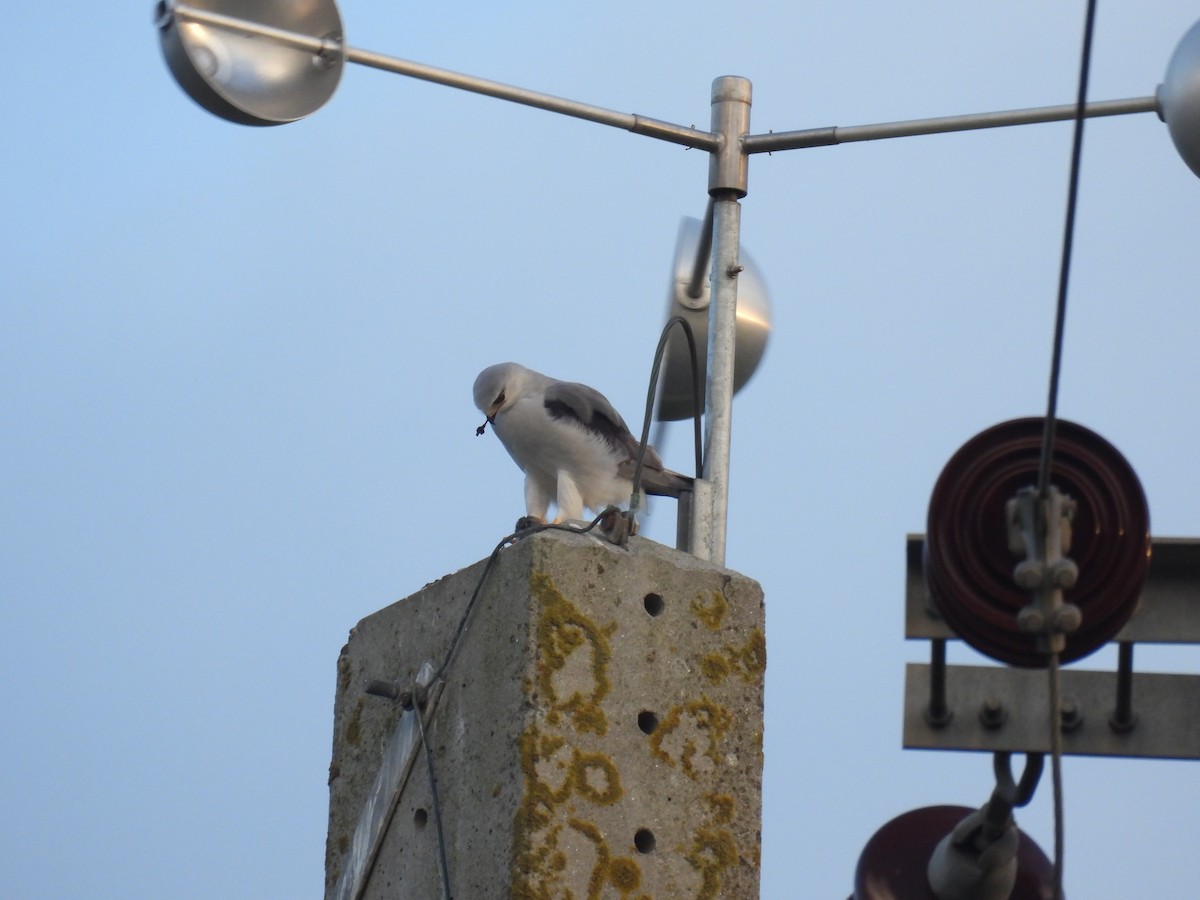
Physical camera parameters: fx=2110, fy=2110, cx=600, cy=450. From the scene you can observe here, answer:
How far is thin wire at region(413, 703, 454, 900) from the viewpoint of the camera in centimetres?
526

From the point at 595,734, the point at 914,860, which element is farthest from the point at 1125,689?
the point at 595,734

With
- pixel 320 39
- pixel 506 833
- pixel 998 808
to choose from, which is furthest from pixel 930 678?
pixel 320 39

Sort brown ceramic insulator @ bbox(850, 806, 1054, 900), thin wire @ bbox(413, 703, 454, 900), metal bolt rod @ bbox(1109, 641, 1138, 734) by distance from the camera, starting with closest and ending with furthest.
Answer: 1. metal bolt rod @ bbox(1109, 641, 1138, 734)
2. brown ceramic insulator @ bbox(850, 806, 1054, 900)
3. thin wire @ bbox(413, 703, 454, 900)

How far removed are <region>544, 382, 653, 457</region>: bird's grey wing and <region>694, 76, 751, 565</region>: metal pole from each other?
120cm

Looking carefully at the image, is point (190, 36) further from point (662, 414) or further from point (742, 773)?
point (742, 773)

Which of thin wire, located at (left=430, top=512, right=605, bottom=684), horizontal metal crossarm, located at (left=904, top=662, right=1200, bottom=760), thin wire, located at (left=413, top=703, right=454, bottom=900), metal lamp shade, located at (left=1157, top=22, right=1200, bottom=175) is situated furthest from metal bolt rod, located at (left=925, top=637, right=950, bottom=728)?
metal lamp shade, located at (left=1157, top=22, right=1200, bottom=175)

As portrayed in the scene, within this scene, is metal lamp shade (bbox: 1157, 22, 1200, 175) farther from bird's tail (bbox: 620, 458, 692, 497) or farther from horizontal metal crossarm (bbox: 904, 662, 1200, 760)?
horizontal metal crossarm (bbox: 904, 662, 1200, 760)

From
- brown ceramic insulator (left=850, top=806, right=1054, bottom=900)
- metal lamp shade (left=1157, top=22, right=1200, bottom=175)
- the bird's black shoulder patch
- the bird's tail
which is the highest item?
metal lamp shade (left=1157, top=22, right=1200, bottom=175)

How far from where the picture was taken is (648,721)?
17.3 ft

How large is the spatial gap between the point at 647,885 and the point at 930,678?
894mm

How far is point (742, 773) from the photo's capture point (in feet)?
17.6

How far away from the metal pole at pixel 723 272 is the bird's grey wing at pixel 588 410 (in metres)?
1.20

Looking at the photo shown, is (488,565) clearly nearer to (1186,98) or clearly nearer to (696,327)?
(696,327)

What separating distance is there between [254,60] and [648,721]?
2.96 metres
